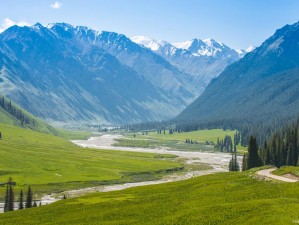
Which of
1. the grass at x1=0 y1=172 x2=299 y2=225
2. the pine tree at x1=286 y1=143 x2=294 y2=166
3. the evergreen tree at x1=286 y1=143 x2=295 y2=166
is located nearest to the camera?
the grass at x1=0 y1=172 x2=299 y2=225

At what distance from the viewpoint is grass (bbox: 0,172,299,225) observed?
182ft

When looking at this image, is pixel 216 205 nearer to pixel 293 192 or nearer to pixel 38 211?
pixel 293 192

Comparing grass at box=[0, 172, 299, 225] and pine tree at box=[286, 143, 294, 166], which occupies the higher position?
pine tree at box=[286, 143, 294, 166]

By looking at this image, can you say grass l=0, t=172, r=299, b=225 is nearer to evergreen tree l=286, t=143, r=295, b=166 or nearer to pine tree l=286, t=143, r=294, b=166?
evergreen tree l=286, t=143, r=295, b=166

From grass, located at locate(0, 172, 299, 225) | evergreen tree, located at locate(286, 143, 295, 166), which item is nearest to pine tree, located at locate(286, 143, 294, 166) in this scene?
evergreen tree, located at locate(286, 143, 295, 166)

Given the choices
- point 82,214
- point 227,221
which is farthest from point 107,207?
point 227,221

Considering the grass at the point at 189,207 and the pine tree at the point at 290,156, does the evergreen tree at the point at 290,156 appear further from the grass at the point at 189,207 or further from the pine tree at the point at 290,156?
the grass at the point at 189,207

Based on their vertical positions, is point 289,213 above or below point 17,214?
above

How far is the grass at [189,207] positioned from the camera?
55594mm

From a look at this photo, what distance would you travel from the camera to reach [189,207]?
6650 centimetres

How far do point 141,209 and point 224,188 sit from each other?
17.7 meters

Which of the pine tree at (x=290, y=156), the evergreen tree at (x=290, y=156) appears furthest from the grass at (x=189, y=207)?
the pine tree at (x=290, y=156)

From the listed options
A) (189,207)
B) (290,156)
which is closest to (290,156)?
(290,156)

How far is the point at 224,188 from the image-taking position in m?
80.3
